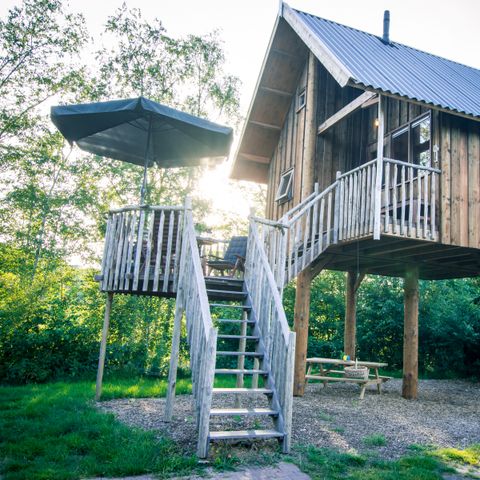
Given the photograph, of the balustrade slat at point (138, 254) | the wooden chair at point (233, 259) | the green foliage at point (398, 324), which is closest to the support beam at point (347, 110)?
the wooden chair at point (233, 259)

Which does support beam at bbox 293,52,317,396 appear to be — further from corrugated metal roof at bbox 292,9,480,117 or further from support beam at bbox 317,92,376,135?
corrugated metal roof at bbox 292,9,480,117

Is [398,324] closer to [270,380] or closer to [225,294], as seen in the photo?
[225,294]

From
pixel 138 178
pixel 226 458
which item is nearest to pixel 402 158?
pixel 226 458

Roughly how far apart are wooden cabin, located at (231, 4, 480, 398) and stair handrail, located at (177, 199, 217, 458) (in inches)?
66.9

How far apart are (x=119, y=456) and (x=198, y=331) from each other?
61.1 inches

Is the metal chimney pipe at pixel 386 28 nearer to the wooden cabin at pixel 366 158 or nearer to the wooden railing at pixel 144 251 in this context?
the wooden cabin at pixel 366 158

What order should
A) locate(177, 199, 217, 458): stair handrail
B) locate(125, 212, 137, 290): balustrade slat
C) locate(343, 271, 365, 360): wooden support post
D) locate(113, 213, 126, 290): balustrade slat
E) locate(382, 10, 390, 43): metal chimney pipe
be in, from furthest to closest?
locate(343, 271, 365, 360): wooden support post, locate(382, 10, 390, 43): metal chimney pipe, locate(113, 213, 126, 290): balustrade slat, locate(125, 212, 137, 290): balustrade slat, locate(177, 199, 217, 458): stair handrail

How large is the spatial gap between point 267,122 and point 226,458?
411 inches

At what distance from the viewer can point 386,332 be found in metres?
15.4

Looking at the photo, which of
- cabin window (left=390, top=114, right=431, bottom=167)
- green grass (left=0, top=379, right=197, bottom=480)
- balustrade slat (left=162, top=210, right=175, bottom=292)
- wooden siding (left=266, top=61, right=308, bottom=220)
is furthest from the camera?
wooden siding (left=266, top=61, right=308, bottom=220)

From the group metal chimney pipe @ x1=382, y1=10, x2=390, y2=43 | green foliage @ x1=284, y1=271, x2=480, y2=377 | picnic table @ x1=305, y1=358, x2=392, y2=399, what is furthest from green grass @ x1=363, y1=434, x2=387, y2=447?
metal chimney pipe @ x1=382, y1=10, x2=390, y2=43

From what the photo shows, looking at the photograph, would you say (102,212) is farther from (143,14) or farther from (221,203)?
(143,14)

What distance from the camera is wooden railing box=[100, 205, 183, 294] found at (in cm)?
683

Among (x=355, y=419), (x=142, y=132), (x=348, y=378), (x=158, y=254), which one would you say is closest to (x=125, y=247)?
(x=158, y=254)
